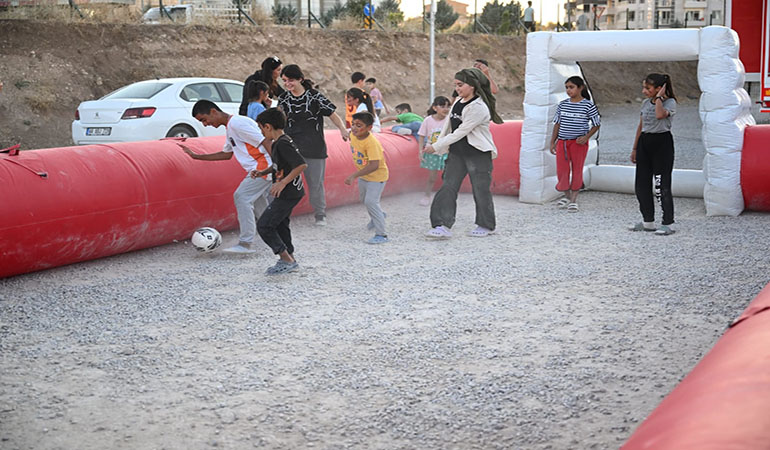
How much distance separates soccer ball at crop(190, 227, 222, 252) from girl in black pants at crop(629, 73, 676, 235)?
4.08 metres

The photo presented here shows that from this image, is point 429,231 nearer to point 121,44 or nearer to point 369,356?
point 369,356

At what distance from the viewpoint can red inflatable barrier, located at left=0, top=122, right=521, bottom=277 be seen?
650 cm

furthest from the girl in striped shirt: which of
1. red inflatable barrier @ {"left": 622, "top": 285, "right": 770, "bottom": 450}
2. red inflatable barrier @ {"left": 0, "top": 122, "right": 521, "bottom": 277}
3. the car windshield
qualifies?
the car windshield

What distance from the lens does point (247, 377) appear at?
434 centimetres

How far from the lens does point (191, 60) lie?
23.7m

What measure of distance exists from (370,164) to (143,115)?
20.9 feet

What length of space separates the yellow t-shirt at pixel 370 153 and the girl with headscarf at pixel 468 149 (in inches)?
19.0

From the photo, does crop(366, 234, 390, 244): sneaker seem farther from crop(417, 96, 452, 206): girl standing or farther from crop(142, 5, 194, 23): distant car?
crop(142, 5, 194, 23): distant car

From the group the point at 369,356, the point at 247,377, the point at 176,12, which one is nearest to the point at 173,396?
the point at 247,377

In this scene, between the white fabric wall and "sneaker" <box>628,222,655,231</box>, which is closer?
"sneaker" <box>628,222,655,231</box>

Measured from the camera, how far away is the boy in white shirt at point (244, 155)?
22.6 ft

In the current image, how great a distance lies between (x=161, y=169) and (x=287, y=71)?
5.03 ft

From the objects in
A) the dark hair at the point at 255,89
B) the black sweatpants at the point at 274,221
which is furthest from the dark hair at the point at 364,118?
the black sweatpants at the point at 274,221

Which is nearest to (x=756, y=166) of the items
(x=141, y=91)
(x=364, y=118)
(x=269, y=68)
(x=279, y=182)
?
(x=364, y=118)
